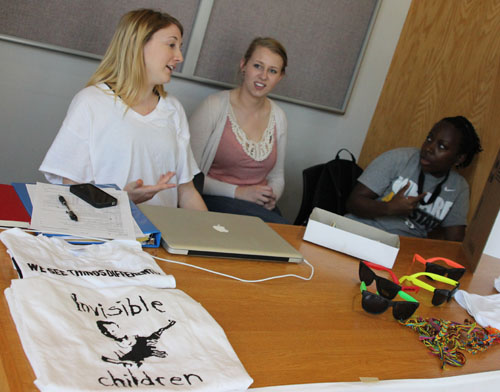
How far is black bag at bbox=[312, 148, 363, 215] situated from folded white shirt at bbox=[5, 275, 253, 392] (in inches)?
66.9

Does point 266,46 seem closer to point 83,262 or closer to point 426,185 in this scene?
point 426,185

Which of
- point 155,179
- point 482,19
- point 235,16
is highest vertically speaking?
point 482,19

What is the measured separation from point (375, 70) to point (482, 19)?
719 millimetres

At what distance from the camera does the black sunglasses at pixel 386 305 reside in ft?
3.99

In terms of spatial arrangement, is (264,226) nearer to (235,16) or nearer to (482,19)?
(235,16)

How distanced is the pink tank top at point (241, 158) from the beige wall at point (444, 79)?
0.93 m

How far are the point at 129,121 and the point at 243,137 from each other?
2.59 feet

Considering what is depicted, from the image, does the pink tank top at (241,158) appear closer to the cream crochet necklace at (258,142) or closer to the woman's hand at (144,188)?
the cream crochet necklace at (258,142)

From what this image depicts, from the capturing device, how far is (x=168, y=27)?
→ 2104 mm

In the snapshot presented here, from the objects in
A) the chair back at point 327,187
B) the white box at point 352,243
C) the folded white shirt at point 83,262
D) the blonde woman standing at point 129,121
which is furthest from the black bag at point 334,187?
the folded white shirt at point 83,262

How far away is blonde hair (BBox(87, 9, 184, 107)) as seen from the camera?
2012 mm

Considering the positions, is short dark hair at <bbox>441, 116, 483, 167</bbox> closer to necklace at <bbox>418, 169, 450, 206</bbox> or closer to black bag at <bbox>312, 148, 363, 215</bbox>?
necklace at <bbox>418, 169, 450, 206</bbox>

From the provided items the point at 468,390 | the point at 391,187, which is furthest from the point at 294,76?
the point at 468,390

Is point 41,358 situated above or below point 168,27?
below
